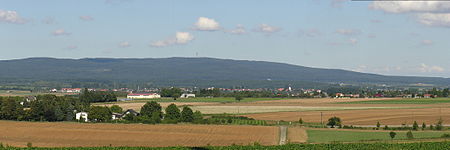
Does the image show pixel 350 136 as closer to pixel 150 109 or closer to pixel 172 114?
pixel 172 114

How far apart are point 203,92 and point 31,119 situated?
4116 inches

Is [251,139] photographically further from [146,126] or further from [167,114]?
[167,114]

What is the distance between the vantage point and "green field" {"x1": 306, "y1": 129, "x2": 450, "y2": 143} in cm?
6175

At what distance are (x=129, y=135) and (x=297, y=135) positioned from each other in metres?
15.6

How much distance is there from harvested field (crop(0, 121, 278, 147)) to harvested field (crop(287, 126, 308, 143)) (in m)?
1.49

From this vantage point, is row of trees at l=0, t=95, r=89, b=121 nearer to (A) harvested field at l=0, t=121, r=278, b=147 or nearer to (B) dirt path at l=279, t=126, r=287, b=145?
(A) harvested field at l=0, t=121, r=278, b=147

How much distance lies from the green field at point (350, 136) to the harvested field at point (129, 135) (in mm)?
3777

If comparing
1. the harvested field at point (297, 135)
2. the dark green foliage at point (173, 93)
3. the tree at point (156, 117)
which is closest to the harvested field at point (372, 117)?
the harvested field at point (297, 135)

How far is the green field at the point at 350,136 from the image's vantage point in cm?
6175

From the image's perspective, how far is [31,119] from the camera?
89438 millimetres

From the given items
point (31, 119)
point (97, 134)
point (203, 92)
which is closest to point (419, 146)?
point (97, 134)

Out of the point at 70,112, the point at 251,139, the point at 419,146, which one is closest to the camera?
the point at 419,146

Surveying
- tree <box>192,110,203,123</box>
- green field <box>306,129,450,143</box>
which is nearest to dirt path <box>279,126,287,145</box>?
green field <box>306,129,450,143</box>

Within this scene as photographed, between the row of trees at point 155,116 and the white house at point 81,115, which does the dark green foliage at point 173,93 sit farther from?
the row of trees at point 155,116
